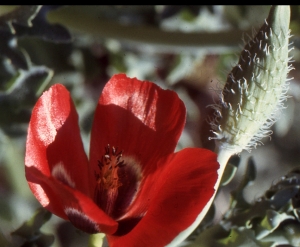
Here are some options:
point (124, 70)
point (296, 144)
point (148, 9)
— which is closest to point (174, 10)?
point (148, 9)

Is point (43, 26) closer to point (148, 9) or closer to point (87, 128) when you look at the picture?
point (87, 128)

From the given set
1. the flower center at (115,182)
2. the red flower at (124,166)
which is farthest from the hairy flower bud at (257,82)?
the flower center at (115,182)

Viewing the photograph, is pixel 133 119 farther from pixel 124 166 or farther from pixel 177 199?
pixel 177 199

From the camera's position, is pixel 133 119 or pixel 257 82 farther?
pixel 133 119

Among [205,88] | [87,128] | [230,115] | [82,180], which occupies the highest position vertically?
[230,115]

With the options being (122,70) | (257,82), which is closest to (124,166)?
(257,82)

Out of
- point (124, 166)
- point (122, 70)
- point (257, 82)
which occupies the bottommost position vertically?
point (122, 70)
